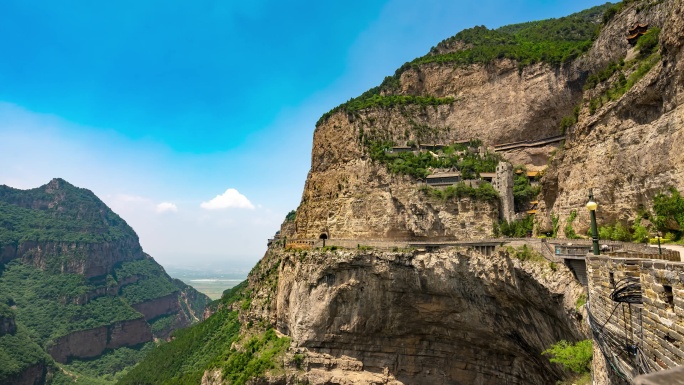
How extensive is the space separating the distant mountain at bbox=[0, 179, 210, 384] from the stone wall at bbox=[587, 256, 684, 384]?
393 feet

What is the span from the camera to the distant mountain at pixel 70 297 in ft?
346

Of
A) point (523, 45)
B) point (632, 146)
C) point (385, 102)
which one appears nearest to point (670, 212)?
point (632, 146)

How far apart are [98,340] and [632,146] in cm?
15644

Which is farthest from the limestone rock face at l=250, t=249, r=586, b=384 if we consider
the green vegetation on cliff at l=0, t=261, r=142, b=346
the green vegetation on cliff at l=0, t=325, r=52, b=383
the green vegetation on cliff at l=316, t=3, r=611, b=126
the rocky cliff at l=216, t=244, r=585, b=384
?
the green vegetation on cliff at l=0, t=261, r=142, b=346

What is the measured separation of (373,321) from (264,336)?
50.6 feet

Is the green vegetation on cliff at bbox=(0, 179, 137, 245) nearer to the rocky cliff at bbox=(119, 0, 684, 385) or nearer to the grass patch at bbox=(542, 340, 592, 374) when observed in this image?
the rocky cliff at bbox=(119, 0, 684, 385)

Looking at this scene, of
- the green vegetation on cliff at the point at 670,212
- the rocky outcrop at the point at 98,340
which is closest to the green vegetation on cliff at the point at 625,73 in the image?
the green vegetation on cliff at the point at 670,212

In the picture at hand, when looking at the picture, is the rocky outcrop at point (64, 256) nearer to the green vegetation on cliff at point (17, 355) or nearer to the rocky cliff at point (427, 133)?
the green vegetation on cliff at point (17, 355)

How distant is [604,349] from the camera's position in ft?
29.9

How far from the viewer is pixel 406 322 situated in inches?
1426

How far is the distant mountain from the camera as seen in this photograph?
105562 millimetres

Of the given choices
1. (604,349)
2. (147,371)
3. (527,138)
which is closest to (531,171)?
(527,138)

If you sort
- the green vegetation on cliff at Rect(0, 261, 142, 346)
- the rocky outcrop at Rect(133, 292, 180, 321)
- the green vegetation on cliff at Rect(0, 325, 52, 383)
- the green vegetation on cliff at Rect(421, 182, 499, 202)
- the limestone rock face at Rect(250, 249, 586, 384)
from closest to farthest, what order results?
the limestone rock face at Rect(250, 249, 586, 384) < the green vegetation on cliff at Rect(421, 182, 499, 202) < the green vegetation on cliff at Rect(0, 325, 52, 383) < the green vegetation on cliff at Rect(0, 261, 142, 346) < the rocky outcrop at Rect(133, 292, 180, 321)

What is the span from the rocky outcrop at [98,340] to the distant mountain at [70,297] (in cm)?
30
